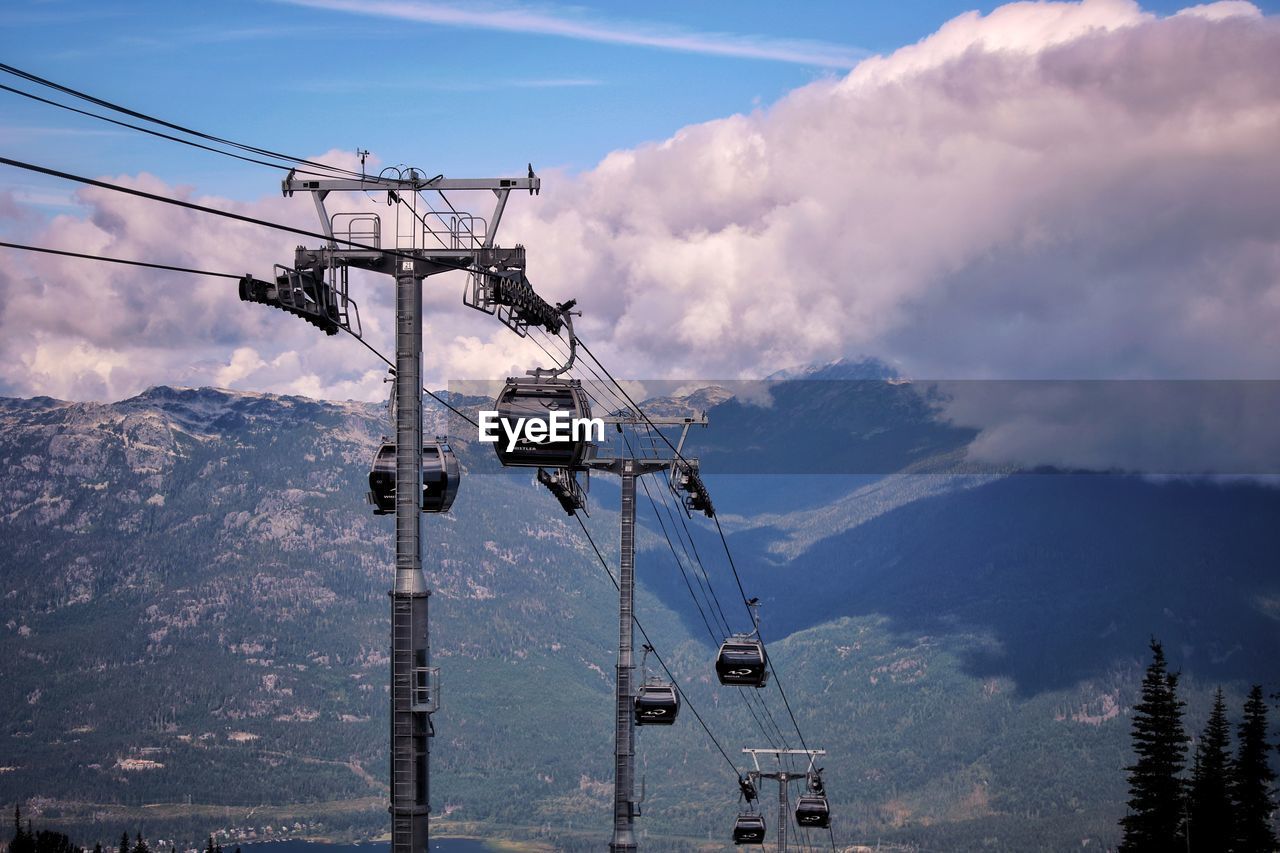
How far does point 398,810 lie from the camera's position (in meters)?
31.2

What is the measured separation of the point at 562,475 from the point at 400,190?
976 inches

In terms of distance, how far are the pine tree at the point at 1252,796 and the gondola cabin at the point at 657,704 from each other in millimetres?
78661

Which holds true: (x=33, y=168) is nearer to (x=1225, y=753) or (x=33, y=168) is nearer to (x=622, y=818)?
(x=622, y=818)

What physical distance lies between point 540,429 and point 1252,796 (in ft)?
357

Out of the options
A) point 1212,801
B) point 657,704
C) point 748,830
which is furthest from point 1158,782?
point 657,704

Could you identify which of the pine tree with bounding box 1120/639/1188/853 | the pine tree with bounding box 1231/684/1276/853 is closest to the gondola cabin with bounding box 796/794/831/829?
the pine tree with bounding box 1231/684/1276/853

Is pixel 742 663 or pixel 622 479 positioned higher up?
pixel 622 479

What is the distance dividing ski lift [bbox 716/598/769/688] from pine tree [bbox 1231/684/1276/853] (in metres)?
64.1

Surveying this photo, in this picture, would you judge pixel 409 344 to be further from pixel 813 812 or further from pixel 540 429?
pixel 813 812

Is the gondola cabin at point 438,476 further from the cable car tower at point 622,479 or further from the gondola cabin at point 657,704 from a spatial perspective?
the gondola cabin at point 657,704

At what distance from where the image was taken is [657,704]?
66.7 m

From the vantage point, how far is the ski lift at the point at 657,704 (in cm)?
6606

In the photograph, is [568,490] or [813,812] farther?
[813,812]

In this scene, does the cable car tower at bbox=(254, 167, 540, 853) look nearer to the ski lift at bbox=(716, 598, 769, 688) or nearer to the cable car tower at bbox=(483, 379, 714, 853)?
the cable car tower at bbox=(483, 379, 714, 853)
